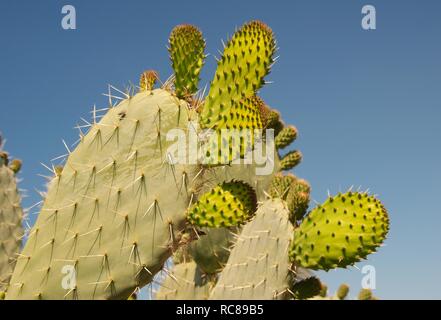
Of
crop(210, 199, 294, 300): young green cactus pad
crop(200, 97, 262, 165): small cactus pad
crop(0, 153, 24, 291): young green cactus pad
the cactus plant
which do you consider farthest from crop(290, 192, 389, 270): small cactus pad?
crop(0, 153, 24, 291): young green cactus pad

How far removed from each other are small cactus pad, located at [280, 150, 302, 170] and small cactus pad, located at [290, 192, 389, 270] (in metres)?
1.48

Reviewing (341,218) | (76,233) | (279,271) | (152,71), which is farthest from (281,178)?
(76,233)

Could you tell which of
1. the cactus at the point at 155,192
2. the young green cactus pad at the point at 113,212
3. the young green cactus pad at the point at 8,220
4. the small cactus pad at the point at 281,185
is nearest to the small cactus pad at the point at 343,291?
the small cactus pad at the point at 281,185

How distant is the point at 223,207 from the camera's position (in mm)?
2102

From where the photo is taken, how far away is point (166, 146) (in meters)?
2.20

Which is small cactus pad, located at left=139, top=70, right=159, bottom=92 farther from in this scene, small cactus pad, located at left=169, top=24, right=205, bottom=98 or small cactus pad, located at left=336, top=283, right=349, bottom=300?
small cactus pad, located at left=336, top=283, right=349, bottom=300

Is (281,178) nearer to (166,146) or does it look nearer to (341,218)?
(341,218)

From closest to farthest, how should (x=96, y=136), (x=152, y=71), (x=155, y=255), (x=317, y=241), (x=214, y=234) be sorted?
1. (x=155, y=255)
2. (x=96, y=136)
3. (x=152, y=71)
4. (x=317, y=241)
5. (x=214, y=234)

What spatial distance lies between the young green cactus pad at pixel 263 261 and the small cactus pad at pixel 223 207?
86cm

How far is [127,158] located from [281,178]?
1447mm

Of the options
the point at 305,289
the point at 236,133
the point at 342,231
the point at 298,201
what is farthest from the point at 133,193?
the point at 305,289

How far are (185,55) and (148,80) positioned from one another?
0.21 m

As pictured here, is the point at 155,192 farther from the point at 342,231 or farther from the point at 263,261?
the point at 263,261
